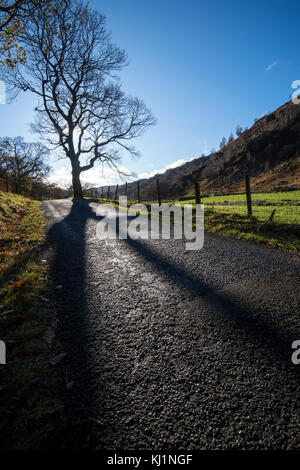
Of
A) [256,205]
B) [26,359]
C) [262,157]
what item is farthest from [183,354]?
[262,157]

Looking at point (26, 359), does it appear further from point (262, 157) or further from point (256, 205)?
point (262, 157)

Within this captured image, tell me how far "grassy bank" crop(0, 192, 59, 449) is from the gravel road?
0.15 meters

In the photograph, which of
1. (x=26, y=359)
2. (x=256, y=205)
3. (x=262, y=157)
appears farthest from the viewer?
(x=262, y=157)

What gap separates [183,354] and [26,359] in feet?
4.65

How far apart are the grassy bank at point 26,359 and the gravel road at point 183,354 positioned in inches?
6.1

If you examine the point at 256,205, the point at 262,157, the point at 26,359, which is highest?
the point at 262,157

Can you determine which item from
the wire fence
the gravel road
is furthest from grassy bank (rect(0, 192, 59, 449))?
the wire fence

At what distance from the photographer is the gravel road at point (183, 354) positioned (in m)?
1.27

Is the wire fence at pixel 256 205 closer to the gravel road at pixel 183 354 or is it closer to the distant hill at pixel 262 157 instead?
the gravel road at pixel 183 354

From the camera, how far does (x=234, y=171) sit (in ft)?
193

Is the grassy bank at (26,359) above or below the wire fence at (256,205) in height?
below

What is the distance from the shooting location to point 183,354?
1.83m

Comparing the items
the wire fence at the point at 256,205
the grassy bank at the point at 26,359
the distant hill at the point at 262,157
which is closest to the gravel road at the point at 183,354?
the grassy bank at the point at 26,359

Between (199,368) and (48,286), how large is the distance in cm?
250
